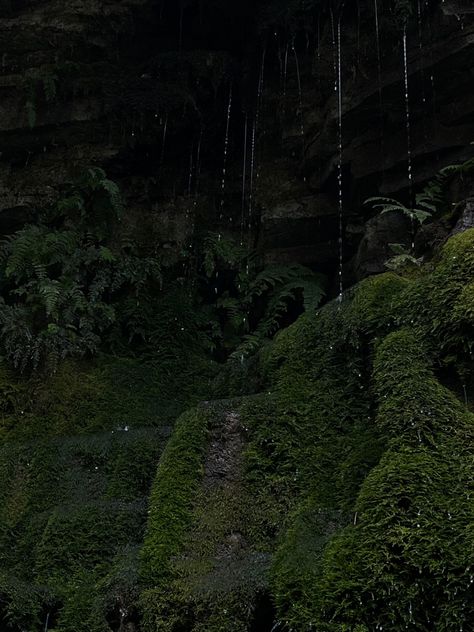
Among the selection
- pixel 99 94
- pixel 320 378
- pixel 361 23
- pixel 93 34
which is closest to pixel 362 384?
pixel 320 378

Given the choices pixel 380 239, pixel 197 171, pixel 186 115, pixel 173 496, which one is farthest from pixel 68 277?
pixel 173 496

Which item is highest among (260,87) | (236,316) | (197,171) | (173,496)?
(260,87)

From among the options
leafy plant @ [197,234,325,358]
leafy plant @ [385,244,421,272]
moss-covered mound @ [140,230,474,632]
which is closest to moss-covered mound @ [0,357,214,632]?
moss-covered mound @ [140,230,474,632]

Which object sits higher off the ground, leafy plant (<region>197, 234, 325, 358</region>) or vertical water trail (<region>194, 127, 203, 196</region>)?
vertical water trail (<region>194, 127, 203, 196</region>)

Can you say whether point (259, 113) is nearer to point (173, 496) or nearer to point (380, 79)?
point (380, 79)

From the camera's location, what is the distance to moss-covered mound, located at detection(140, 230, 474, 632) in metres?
3.82

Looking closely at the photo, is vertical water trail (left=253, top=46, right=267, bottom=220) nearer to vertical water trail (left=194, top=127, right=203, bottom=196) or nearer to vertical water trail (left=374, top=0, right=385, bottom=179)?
vertical water trail (left=194, top=127, right=203, bottom=196)

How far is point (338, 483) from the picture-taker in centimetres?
510

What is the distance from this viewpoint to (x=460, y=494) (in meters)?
4.07

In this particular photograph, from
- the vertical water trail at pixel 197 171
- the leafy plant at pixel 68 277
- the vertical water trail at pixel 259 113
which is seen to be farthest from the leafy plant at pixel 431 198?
the vertical water trail at pixel 197 171

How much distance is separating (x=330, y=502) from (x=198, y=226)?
22.6 ft

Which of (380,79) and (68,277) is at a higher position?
(380,79)

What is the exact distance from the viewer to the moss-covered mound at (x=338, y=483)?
3822 mm

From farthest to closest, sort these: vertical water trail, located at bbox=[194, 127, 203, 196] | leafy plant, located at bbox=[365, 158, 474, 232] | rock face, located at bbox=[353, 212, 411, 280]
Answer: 1. vertical water trail, located at bbox=[194, 127, 203, 196]
2. rock face, located at bbox=[353, 212, 411, 280]
3. leafy plant, located at bbox=[365, 158, 474, 232]
